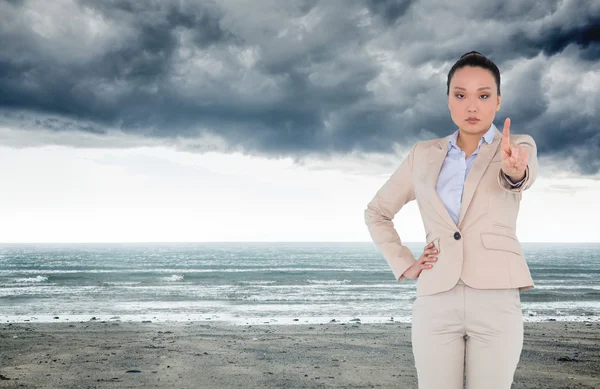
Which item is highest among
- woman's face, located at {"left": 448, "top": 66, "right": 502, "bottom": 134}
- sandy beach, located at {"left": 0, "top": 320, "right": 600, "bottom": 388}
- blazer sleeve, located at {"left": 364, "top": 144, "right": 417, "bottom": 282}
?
woman's face, located at {"left": 448, "top": 66, "right": 502, "bottom": 134}

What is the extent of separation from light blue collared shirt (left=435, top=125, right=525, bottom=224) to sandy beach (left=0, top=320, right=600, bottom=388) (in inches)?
181

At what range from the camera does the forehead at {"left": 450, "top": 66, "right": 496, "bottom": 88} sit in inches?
87.2

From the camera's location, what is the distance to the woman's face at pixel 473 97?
2221mm

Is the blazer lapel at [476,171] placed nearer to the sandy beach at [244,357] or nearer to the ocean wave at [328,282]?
the sandy beach at [244,357]

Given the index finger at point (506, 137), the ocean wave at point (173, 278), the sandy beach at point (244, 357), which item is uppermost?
the index finger at point (506, 137)

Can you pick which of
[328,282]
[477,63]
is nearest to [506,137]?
[477,63]

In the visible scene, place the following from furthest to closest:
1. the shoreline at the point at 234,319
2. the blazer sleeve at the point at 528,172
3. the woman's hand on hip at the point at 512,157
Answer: the shoreline at the point at 234,319
the blazer sleeve at the point at 528,172
the woman's hand on hip at the point at 512,157

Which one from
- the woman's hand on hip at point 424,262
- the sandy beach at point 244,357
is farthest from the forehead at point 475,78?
the sandy beach at point 244,357

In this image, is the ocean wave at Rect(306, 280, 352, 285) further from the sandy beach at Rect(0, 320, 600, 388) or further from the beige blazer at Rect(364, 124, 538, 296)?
the beige blazer at Rect(364, 124, 538, 296)

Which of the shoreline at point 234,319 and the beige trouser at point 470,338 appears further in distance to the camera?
the shoreline at point 234,319

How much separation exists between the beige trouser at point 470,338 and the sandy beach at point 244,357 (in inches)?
176

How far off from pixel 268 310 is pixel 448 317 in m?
15.3

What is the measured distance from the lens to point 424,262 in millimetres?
2295

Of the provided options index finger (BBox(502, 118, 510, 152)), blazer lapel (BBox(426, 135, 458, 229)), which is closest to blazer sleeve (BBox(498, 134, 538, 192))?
index finger (BBox(502, 118, 510, 152))
